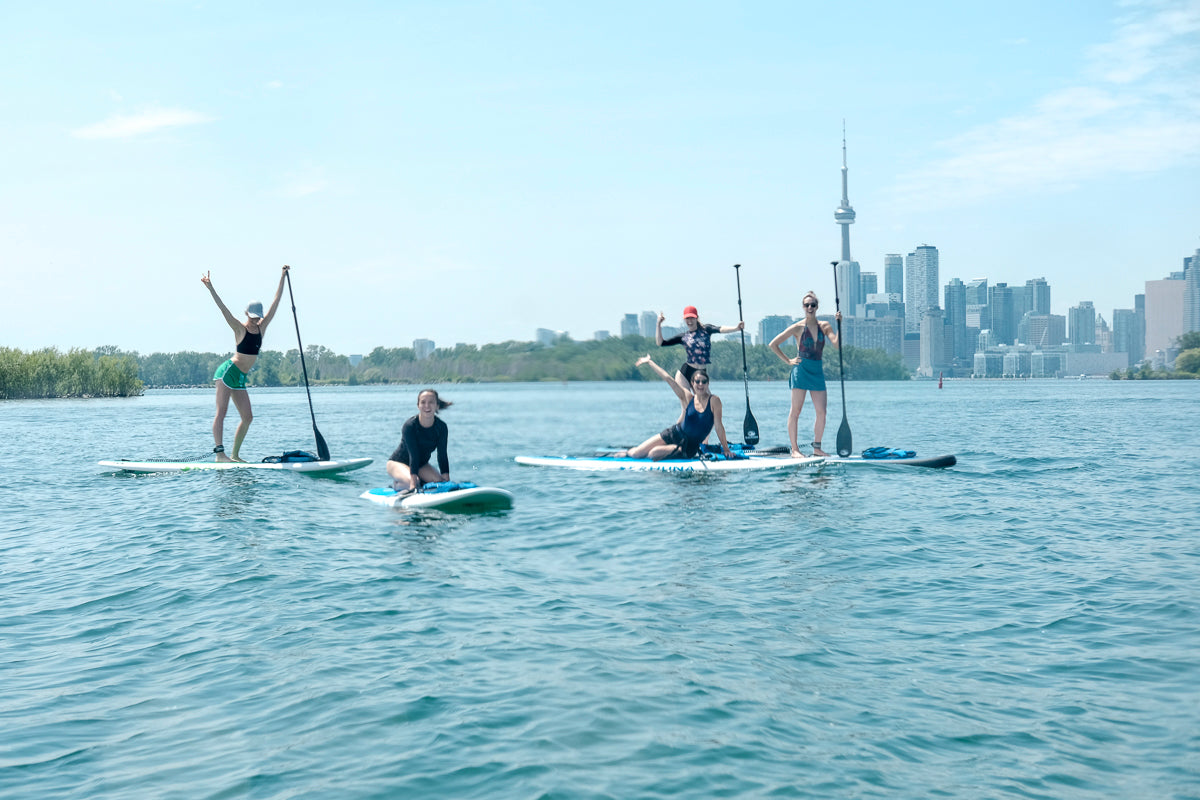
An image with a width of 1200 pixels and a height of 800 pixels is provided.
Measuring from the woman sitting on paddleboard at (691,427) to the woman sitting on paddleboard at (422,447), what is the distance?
4.77 m

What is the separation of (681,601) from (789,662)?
1.79 m

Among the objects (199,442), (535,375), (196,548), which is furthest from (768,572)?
(199,442)

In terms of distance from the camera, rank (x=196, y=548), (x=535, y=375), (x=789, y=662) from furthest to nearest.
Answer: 1. (x=535, y=375)
2. (x=196, y=548)
3. (x=789, y=662)

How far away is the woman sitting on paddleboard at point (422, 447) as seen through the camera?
12.1m

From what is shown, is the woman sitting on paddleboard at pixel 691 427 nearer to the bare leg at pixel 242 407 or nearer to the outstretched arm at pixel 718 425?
the outstretched arm at pixel 718 425

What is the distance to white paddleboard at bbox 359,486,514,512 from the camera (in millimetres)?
12414

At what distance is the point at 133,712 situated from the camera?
5547 millimetres

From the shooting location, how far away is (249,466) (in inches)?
706

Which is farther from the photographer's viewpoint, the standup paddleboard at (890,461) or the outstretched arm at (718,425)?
the standup paddleboard at (890,461)

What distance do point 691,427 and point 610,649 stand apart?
32.9 ft

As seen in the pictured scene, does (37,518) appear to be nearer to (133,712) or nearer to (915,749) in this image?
(133,712)

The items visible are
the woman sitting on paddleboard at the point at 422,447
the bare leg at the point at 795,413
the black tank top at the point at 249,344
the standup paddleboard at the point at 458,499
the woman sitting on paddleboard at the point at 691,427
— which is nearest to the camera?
the woman sitting on paddleboard at the point at 422,447

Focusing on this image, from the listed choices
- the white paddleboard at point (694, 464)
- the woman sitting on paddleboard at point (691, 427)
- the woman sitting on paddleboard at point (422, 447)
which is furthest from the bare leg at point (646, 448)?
the woman sitting on paddleboard at point (422, 447)

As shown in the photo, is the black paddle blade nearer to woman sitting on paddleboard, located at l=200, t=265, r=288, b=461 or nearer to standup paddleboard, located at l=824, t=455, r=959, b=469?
standup paddleboard, located at l=824, t=455, r=959, b=469
